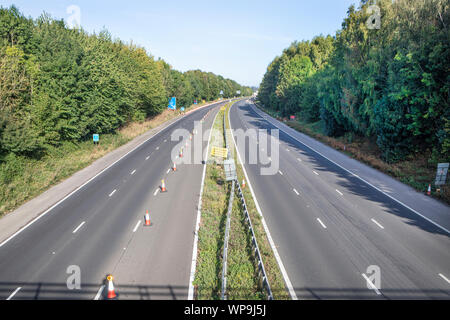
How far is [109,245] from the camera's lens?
13359 millimetres

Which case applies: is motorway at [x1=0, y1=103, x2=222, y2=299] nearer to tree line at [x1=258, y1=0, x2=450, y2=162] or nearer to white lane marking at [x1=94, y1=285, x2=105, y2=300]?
white lane marking at [x1=94, y1=285, x2=105, y2=300]

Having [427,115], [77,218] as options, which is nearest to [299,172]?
[427,115]

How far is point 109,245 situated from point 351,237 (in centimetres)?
1146

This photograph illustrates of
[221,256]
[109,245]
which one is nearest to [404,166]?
[221,256]

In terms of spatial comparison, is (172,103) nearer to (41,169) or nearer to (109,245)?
(41,169)

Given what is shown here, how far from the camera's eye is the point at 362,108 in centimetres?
3225

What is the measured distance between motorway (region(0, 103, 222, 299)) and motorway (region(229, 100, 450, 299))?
4644 millimetres

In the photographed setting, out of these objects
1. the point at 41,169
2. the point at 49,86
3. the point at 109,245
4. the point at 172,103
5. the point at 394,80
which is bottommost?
the point at 109,245

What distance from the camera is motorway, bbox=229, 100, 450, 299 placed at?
1066 centimetres

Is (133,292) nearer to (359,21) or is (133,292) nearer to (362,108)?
(362,108)

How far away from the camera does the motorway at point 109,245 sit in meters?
10.5

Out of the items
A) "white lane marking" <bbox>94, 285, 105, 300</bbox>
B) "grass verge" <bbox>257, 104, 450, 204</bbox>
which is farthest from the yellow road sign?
"white lane marking" <bbox>94, 285, 105, 300</bbox>

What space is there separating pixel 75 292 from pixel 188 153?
2344 centimetres

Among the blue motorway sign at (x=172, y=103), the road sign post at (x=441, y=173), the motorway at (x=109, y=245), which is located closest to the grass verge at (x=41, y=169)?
the motorway at (x=109, y=245)
